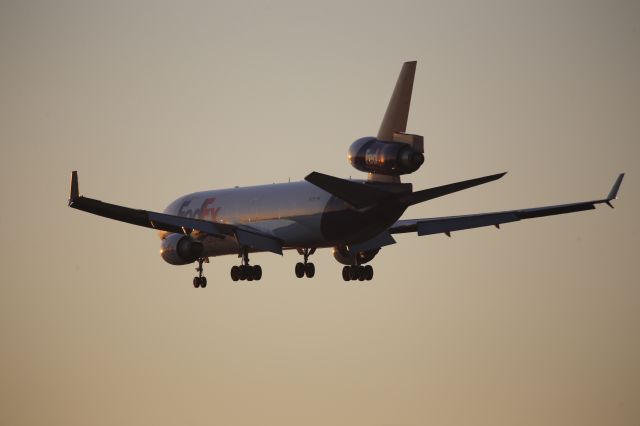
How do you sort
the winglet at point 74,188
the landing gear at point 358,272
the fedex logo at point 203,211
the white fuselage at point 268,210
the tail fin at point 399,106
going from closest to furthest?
the tail fin at point 399,106 → the winglet at point 74,188 → the white fuselage at point 268,210 → the landing gear at point 358,272 → the fedex logo at point 203,211

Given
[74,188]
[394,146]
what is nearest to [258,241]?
[74,188]

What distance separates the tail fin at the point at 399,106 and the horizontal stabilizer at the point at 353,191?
2.61 m

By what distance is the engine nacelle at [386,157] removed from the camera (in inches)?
3201

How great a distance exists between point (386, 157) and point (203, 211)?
66.1 ft

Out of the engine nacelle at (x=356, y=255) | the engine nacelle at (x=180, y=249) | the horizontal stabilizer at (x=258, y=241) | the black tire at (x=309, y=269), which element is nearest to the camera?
the horizontal stabilizer at (x=258, y=241)

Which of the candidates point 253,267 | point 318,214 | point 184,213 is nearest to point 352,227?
point 318,214

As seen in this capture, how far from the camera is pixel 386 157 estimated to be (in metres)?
81.6

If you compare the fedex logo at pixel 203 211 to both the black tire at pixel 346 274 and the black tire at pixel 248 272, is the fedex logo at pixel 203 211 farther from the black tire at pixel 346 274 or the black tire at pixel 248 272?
the black tire at pixel 346 274

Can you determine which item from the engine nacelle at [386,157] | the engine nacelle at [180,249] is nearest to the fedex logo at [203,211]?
the engine nacelle at [180,249]

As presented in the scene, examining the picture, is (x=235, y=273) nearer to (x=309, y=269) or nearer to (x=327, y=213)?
(x=309, y=269)

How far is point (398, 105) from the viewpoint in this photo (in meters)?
83.8

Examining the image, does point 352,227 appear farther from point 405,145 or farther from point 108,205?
point 108,205

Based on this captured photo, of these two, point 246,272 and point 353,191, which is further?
point 246,272

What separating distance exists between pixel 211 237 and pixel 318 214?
10.5m
